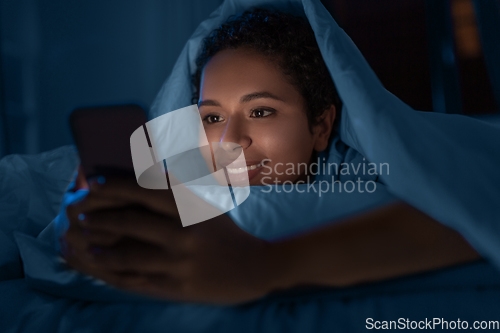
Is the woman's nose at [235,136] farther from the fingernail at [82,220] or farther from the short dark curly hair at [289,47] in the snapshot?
the fingernail at [82,220]

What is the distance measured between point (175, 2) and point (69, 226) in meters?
1.39

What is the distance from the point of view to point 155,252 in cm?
27

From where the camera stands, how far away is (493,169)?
1.25 feet

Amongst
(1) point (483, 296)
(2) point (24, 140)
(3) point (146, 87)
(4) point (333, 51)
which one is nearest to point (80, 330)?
(1) point (483, 296)

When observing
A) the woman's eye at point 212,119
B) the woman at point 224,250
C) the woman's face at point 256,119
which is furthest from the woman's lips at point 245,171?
the woman at point 224,250

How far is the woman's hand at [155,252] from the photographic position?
0.26m

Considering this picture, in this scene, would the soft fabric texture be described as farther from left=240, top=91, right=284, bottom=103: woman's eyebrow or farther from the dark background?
the dark background

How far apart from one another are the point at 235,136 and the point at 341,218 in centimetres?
29

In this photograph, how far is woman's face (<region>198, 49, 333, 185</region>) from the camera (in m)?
0.58

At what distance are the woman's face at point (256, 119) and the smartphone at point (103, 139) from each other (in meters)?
0.27

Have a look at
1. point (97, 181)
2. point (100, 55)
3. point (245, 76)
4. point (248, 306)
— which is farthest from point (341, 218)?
point (100, 55)

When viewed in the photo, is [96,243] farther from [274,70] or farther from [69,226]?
[274,70]

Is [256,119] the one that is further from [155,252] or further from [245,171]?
[155,252]

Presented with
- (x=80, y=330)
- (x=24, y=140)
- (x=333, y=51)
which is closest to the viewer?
(x=80, y=330)
